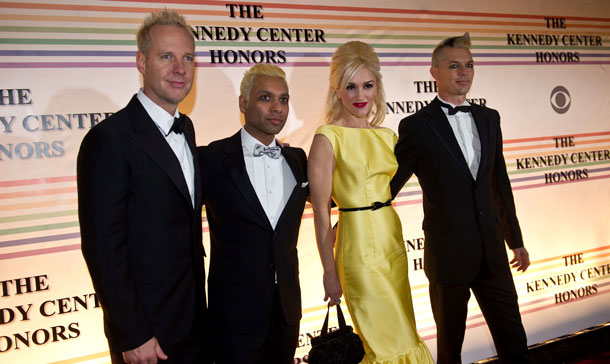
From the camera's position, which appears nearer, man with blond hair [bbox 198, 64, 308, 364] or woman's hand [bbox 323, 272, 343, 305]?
man with blond hair [bbox 198, 64, 308, 364]

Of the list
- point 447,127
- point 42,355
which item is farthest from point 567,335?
point 42,355

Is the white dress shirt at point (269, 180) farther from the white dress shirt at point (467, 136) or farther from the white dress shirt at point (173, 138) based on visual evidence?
the white dress shirt at point (467, 136)

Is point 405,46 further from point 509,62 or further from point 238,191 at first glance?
point 238,191

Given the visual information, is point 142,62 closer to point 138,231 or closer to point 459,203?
point 138,231

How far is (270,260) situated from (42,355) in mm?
1585

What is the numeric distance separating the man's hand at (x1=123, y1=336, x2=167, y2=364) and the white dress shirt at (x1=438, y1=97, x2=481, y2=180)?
1.94 metres

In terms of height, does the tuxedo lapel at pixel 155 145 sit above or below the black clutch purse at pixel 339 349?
above

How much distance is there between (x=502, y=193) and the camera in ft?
9.99

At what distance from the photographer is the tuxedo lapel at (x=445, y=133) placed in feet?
9.23

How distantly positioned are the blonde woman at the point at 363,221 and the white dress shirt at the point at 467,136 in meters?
0.48

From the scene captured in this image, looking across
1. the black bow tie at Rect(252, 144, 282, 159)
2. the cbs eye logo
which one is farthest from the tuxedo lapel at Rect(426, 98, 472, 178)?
the cbs eye logo

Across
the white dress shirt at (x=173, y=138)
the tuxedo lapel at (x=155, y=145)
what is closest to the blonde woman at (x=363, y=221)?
the white dress shirt at (x=173, y=138)

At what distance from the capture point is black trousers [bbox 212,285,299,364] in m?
2.34

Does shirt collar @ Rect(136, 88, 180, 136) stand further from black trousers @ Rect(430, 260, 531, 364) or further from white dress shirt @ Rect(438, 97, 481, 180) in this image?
black trousers @ Rect(430, 260, 531, 364)
